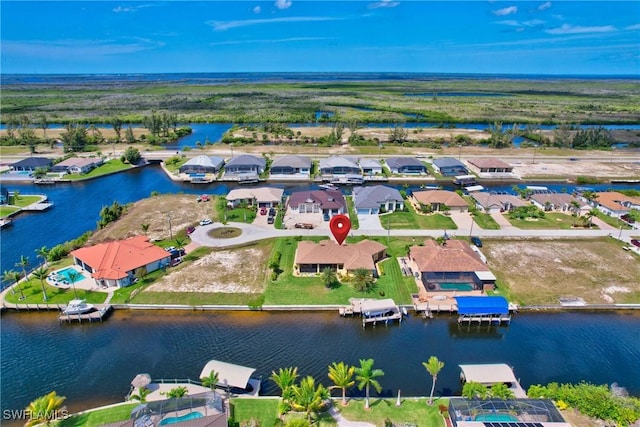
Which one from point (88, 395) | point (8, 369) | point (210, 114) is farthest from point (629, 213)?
point (210, 114)

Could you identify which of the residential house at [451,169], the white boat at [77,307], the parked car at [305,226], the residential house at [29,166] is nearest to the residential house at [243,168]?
the parked car at [305,226]

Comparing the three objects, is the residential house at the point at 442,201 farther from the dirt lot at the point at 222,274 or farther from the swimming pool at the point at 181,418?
the swimming pool at the point at 181,418

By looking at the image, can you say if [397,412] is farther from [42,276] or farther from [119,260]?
[42,276]

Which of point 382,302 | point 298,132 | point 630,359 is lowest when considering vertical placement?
point 630,359

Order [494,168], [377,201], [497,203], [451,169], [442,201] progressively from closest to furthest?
[377,201] < [442,201] < [497,203] < [451,169] < [494,168]

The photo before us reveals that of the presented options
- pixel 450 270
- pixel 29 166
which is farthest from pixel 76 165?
pixel 450 270

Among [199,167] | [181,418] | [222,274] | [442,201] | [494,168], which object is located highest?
[199,167]

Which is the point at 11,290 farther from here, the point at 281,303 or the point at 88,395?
the point at 281,303

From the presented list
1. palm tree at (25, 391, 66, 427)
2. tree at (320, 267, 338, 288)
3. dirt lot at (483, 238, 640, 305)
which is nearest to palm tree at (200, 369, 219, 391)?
palm tree at (25, 391, 66, 427)
